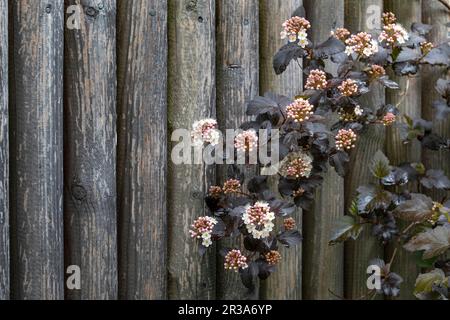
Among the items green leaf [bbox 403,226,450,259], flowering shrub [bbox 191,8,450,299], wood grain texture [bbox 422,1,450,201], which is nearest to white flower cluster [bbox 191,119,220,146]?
flowering shrub [bbox 191,8,450,299]

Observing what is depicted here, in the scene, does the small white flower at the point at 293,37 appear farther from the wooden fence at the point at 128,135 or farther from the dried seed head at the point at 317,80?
the wooden fence at the point at 128,135

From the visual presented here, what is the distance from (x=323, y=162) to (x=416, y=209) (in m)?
0.42

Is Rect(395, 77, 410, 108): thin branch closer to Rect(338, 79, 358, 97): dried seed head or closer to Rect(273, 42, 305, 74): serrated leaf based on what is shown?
Rect(338, 79, 358, 97): dried seed head

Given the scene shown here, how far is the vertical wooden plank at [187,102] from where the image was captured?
2760mm

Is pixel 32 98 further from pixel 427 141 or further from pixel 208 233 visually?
pixel 427 141

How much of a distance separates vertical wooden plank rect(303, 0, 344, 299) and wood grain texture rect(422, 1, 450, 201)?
0.44 m

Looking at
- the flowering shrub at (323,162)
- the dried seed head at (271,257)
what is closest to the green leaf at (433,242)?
the flowering shrub at (323,162)

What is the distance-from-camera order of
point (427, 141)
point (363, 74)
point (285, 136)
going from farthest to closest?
point (427, 141) < point (363, 74) < point (285, 136)

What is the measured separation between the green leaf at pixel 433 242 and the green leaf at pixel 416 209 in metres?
0.14

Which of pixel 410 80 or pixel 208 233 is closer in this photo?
pixel 208 233

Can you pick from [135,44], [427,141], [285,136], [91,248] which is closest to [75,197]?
[91,248]

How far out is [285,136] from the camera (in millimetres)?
2482

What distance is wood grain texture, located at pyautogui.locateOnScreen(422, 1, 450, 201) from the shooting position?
3.14 meters

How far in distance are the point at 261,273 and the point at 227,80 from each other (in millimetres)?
780
